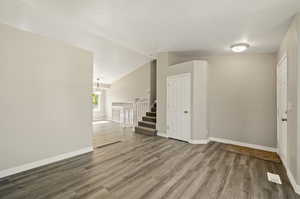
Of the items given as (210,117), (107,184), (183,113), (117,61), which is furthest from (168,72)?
(107,184)

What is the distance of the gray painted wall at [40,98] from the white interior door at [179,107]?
2.60 meters

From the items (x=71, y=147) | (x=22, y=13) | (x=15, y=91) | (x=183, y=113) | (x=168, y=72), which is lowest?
(x=71, y=147)

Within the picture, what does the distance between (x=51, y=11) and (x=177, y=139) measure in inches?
180

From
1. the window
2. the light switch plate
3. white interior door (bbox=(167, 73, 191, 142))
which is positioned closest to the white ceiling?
white interior door (bbox=(167, 73, 191, 142))

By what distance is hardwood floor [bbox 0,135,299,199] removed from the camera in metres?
1.89

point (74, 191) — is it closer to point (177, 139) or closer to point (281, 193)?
point (281, 193)

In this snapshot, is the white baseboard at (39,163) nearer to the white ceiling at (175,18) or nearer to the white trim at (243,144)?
the white ceiling at (175,18)

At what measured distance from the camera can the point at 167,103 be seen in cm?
484

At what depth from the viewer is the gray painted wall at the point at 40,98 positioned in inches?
91.4

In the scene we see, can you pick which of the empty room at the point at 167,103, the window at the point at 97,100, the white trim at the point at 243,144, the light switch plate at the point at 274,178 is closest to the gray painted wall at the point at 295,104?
the empty room at the point at 167,103

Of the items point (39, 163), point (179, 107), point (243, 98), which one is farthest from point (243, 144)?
point (39, 163)

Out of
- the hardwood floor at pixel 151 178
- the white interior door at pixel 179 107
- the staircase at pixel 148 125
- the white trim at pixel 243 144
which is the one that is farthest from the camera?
the staircase at pixel 148 125

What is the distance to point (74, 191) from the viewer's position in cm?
191

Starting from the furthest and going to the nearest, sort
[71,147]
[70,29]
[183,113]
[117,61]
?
1. [117,61]
2. [183,113]
3. [70,29]
4. [71,147]
